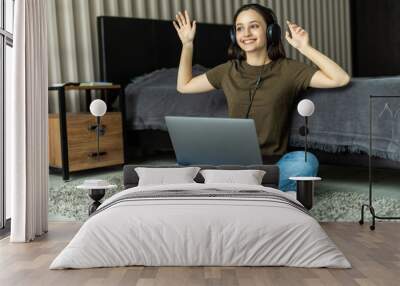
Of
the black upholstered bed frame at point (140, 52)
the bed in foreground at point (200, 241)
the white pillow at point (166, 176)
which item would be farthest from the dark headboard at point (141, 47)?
the bed in foreground at point (200, 241)

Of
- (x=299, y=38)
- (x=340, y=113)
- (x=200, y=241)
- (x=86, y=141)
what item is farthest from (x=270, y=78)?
(x=200, y=241)

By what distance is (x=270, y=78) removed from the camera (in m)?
3.77

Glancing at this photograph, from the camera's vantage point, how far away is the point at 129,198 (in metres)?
2.55

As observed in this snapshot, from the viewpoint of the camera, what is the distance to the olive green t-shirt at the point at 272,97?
370 centimetres

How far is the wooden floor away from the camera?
2111 mm

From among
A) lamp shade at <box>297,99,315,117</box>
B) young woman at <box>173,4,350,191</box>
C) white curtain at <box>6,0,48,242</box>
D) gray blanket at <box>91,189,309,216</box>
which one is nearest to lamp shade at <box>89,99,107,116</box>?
white curtain at <box>6,0,48,242</box>

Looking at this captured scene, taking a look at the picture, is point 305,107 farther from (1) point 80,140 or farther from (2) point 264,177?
(1) point 80,140

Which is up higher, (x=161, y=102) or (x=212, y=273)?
(x=161, y=102)

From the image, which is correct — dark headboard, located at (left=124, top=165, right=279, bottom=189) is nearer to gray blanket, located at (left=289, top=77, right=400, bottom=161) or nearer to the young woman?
the young woman

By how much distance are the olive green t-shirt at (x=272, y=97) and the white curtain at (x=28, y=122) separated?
125 cm

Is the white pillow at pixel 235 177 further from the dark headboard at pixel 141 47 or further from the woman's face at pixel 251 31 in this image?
the dark headboard at pixel 141 47

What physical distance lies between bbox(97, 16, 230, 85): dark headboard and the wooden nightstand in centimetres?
48

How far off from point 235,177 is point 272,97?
31.8 inches

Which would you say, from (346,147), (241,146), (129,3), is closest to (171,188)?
(241,146)
